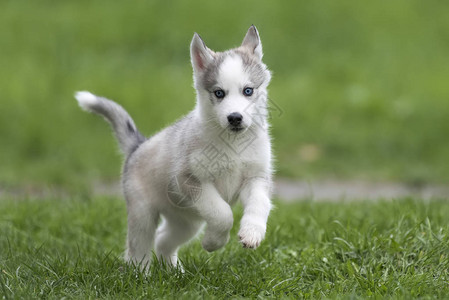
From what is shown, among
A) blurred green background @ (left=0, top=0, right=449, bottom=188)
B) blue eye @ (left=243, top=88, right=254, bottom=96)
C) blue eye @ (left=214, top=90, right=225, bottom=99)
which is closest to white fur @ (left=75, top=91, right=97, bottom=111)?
blue eye @ (left=214, top=90, right=225, bottom=99)

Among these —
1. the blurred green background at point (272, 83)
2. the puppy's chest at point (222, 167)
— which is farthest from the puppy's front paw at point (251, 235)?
the blurred green background at point (272, 83)

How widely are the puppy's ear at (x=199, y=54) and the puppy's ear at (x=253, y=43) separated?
251 millimetres

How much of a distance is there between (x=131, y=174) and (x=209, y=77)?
105cm

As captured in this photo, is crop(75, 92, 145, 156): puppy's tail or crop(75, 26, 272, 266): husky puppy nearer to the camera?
crop(75, 26, 272, 266): husky puppy

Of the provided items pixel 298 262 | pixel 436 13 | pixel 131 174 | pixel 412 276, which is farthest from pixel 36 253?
pixel 436 13

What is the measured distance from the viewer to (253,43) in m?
4.58

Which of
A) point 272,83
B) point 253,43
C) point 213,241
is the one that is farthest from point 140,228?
point 272,83

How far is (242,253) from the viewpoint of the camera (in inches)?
200

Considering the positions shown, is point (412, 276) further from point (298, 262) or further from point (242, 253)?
point (242, 253)

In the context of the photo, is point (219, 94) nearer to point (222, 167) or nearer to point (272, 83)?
point (222, 167)

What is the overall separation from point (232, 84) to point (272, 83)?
7.14 meters

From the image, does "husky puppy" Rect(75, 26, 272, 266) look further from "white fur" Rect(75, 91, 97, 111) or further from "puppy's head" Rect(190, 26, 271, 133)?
"white fur" Rect(75, 91, 97, 111)

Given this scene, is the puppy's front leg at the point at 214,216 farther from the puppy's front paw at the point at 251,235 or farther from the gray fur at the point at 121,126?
the gray fur at the point at 121,126

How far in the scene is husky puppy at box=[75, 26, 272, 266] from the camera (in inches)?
168
